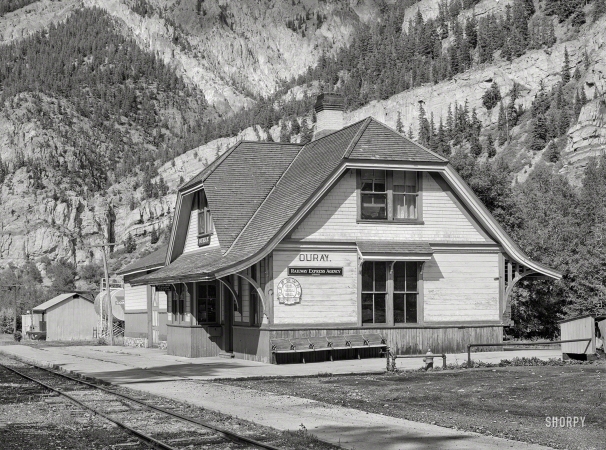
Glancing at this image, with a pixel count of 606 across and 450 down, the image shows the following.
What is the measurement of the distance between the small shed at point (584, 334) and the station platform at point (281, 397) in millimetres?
1762

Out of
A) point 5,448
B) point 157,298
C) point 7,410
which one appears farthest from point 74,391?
point 157,298

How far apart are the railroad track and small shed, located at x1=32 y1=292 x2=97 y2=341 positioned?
53.5 meters

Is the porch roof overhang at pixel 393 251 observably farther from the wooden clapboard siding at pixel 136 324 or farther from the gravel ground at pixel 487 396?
the wooden clapboard siding at pixel 136 324

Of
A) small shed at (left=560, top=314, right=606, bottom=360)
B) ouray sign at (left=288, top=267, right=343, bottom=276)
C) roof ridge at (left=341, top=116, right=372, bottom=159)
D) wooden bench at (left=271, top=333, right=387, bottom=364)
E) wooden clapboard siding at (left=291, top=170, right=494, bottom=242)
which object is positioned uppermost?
roof ridge at (left=341, top=116, right=372, bottom=159)

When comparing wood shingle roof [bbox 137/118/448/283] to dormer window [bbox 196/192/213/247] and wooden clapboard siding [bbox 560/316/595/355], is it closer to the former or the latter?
dormer window [bbox 196/192/213/247]

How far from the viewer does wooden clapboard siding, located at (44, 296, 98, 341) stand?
77250 mm

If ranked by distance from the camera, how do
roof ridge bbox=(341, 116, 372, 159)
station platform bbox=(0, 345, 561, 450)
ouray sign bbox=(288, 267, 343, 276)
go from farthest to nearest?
roof ridge bbox=(341, 116, 372, 159), ouray sign bbox=(288, 267, 343, 276), station platform bbox=(0, 345, 561, 450)

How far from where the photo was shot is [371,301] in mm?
32094

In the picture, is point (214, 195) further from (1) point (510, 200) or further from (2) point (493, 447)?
(2) point (493, 447)

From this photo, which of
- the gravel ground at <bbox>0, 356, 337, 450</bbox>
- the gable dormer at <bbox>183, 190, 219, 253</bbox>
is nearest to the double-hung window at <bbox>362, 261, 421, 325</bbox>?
the gable dormer at <bbox>183, 190, 219, 253</bbox>

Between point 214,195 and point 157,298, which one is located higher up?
point 214,195

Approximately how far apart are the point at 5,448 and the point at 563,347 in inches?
697

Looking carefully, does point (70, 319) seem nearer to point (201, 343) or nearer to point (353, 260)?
point (201, 343)

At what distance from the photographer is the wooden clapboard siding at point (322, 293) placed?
102 ft
